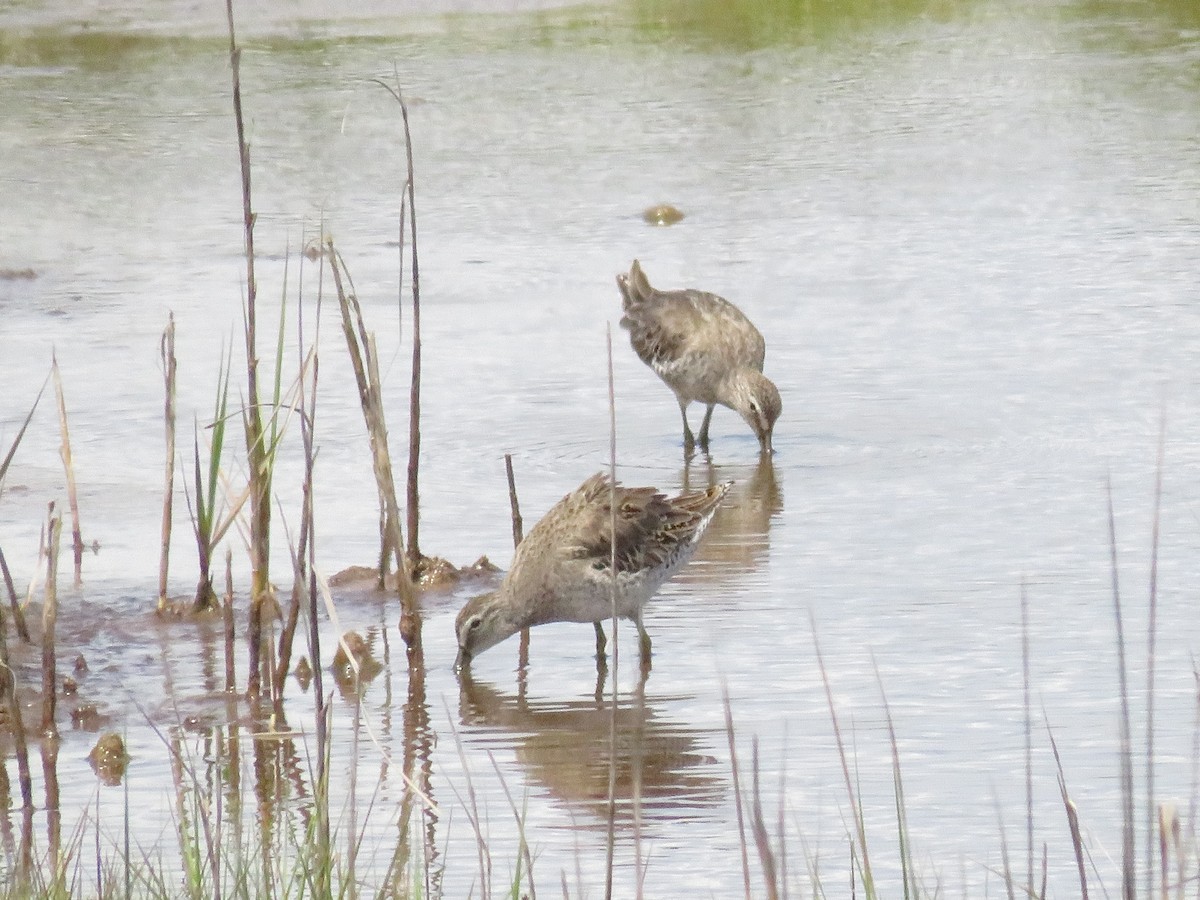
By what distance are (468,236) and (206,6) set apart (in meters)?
11.5

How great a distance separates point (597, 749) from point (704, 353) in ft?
14.8

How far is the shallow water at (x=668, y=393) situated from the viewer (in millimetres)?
5789

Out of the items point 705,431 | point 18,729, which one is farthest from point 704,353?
point 18,729

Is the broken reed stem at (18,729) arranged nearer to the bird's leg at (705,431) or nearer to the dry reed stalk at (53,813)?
the dry reed stalk at (53,813)

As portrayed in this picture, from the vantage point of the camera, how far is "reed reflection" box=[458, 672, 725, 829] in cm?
559

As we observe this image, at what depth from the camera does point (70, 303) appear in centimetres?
1277

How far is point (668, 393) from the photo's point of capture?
1163 cm

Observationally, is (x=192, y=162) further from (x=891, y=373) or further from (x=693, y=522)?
(x=693, y=522)

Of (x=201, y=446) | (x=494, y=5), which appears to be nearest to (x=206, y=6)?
(x=494, y=5)

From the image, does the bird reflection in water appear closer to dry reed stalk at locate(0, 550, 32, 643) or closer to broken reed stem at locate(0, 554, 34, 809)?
dry reed stalk at locate(0, 550, 32, 643)

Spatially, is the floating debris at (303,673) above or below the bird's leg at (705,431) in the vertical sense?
above

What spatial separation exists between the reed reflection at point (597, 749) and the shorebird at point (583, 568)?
204mm

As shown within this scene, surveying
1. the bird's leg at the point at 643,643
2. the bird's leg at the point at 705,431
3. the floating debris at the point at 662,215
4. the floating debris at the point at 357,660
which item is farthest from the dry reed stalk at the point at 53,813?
the floating debris at the point at 662,215

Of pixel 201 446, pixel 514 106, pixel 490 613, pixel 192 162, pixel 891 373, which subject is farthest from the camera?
pixel 514 106
